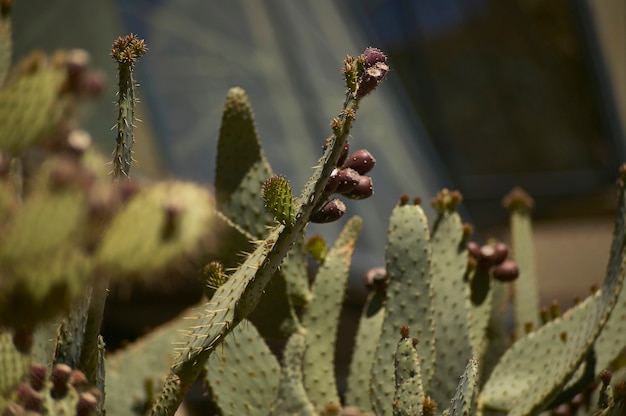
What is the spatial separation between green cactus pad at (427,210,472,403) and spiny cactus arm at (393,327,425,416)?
33cm

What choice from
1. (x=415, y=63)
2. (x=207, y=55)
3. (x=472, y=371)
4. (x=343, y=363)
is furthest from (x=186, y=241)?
(x=415, y=63)

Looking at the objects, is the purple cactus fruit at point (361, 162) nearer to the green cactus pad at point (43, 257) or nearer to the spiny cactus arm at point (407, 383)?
the spiny cactus arm at point (407, 383)

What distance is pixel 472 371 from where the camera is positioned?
4.60 ft

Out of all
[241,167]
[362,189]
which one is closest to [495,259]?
[241,167]

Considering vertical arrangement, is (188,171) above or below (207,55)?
below

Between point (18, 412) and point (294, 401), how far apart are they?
0.35 m

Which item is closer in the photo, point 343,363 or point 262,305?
point 262,305

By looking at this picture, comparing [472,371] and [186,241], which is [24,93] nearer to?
[186,241]

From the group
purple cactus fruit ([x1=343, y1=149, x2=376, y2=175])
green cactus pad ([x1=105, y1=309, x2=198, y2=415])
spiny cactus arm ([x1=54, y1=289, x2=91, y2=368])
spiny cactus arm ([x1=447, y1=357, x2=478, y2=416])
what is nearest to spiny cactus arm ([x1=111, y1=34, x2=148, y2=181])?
spiny cactus arm ([x1=54, y1=289, x2=91, y2=368])

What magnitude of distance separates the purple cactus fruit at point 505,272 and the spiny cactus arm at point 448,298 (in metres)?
0.12

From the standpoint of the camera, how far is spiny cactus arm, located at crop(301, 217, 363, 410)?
5.73 ft

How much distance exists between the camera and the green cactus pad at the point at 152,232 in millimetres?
888

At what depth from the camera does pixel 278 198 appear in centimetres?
123

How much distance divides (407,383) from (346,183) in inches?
11.2
